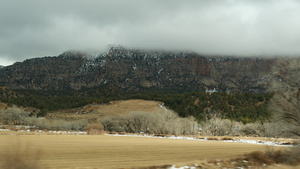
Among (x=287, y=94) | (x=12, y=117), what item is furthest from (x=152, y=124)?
(x=287, y=94)

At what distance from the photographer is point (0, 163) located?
53.7 feet

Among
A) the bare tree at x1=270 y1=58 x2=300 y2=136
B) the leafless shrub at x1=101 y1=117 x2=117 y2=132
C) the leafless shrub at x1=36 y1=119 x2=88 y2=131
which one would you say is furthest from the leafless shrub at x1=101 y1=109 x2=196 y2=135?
the bare tree at x1=270 y1=58 x2=300 y2=136

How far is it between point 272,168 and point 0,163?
65.5 feet

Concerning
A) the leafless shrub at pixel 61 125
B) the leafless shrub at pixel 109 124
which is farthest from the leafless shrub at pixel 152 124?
the leafless shrub at pixel 61 125

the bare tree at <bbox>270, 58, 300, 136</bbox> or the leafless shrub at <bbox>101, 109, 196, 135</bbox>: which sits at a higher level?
the bare tree at <bbox>270, 58, 300, 136</bbox>

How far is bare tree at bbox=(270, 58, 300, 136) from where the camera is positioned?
66.9 ft

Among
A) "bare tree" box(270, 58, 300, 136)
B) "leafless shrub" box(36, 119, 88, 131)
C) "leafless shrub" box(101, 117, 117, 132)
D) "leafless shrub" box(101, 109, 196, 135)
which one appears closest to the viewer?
"bare tree" box(270, 58, 300, 136)

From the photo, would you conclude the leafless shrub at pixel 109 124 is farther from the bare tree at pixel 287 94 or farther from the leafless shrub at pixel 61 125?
the bare tree at pixel 287 94

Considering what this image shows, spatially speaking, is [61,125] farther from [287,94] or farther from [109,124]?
[287,94]

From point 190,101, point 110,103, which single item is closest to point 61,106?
point 110,103

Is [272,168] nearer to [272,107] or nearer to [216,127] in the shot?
[272,107]

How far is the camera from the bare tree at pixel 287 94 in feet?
66.9

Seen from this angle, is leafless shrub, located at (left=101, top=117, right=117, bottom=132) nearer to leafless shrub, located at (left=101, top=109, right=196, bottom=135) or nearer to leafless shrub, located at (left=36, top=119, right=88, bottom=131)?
leafless shrub, located at (left=101, top=109, right=196, bottom=135)

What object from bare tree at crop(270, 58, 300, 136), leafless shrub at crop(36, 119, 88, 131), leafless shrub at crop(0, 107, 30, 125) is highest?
bare tree at crop(270, 58, 300, 136)
